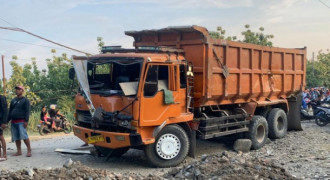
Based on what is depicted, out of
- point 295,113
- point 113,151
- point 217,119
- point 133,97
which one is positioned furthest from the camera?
point 295,113

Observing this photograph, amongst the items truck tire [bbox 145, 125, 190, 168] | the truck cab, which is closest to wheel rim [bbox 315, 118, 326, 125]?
the truck cab

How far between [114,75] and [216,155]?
275 centimetres

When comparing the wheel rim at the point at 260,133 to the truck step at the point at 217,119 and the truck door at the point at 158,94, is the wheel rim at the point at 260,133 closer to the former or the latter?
the truck step at the point at 217,119

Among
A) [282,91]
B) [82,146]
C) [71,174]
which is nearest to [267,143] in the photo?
[282,91]

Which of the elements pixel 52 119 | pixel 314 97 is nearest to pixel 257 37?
pixel 314 97

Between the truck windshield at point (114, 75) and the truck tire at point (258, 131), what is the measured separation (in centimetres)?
384

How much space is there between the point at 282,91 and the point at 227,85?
300 centimetres

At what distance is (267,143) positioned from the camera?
33.8ft

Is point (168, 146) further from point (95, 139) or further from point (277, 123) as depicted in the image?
point (277, 123)

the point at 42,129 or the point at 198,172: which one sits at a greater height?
the point at 198,172

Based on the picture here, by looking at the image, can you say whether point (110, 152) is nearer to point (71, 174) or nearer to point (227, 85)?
point (71, 174)

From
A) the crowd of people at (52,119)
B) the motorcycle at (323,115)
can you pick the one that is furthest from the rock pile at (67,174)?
the motorcycle at (323,115)

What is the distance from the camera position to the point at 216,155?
6742mm

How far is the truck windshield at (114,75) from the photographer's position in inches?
276
